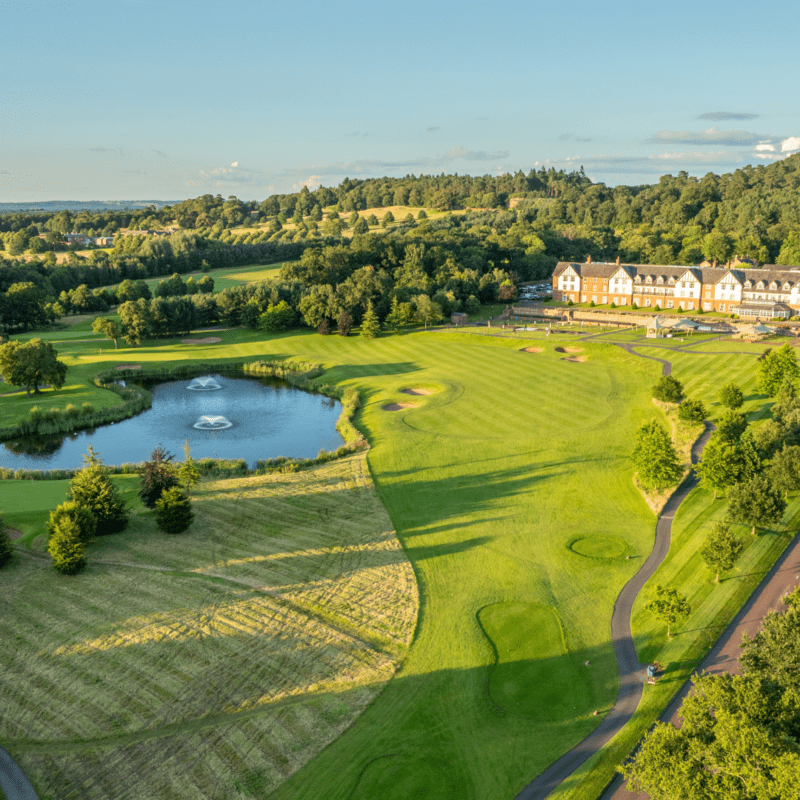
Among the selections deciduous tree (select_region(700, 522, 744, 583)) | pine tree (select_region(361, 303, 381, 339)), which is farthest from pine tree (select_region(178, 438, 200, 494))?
pine tree (select_region(361, 303, 381, 339))

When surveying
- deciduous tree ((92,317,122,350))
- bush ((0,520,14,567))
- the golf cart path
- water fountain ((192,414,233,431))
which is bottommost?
water fountain ((192,414,233,431))

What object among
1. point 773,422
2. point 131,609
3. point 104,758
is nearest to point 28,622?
point 131,609

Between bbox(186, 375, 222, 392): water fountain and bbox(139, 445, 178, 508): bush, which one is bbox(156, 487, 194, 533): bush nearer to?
bbox(139, 445, 178, 508): bush

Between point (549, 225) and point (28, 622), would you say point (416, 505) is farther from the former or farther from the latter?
point (549, 225)

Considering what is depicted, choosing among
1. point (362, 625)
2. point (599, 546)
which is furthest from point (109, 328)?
point (599, 546)

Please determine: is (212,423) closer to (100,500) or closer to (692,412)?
(100,500)

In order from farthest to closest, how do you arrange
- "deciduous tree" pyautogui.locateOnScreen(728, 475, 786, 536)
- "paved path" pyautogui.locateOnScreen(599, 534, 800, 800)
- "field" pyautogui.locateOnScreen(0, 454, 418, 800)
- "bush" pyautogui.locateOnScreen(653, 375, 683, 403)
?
1. "bush" pyautogui.locateOnScreen(653, 375, 683, 403)
2. "deciduous tree" pyautogui.locateOnScreen(728, 475, 786, 536)
3. "field" pyautogui.locateOnScreen(0, 454, 418, 800)
4. "paved path" pyautogui.locateOnScreen(599, 534, 800, 800)

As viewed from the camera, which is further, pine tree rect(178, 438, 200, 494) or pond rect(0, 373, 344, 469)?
pond rect(0, 373, 344, 469)
